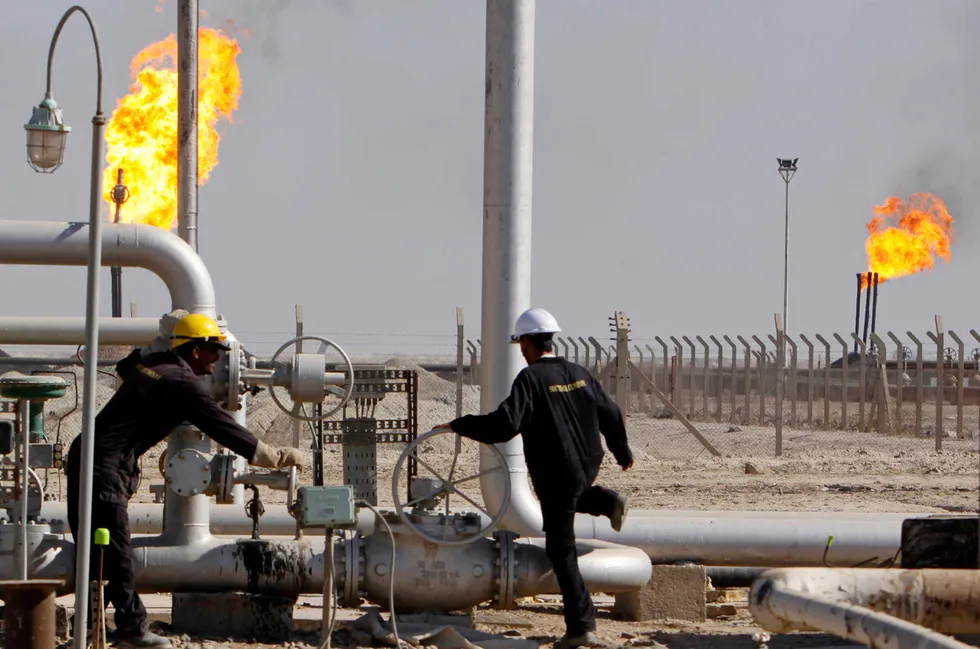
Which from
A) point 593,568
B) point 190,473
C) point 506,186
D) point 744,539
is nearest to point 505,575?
point 593,568

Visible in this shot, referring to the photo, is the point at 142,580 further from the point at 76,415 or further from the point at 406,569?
the point at 76,415

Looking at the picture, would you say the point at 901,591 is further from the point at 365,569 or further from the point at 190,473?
the point at 190,473

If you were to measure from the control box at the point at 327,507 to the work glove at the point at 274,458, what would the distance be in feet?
1.24

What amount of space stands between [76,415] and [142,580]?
17.7 m

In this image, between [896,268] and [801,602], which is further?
[896,268]

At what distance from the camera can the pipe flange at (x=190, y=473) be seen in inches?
334

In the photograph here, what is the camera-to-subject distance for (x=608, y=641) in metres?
8.16

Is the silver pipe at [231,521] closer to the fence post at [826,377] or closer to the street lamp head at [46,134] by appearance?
the street lamp head at [46,134]

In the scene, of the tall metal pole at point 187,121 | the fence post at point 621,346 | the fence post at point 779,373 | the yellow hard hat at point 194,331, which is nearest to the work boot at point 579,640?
the yellow hard hat at point 194,331

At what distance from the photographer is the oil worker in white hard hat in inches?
320

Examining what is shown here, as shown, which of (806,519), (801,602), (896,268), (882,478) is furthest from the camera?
(896,268)

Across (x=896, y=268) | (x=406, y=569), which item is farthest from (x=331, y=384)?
(x=896, y=268)

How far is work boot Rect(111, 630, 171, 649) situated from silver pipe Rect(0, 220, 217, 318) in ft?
7.13

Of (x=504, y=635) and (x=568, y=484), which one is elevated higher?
(x=568, y=484)
